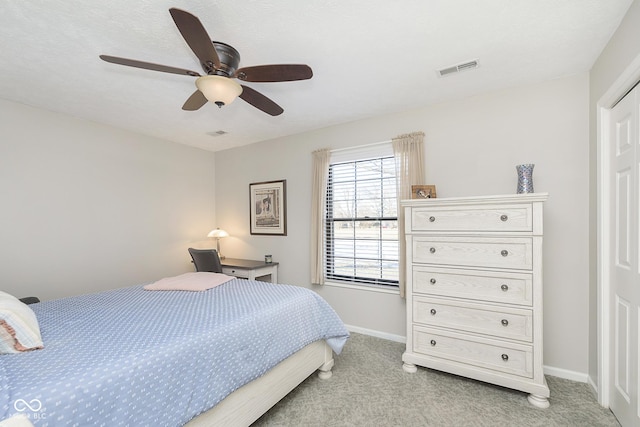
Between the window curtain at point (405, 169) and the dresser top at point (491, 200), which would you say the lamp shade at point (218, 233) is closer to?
the window curtain at point (405, 169)

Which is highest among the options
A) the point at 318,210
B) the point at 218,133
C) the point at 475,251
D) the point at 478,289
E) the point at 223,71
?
the point at 218,133

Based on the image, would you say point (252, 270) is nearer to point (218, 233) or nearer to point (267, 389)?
point (218, 233)

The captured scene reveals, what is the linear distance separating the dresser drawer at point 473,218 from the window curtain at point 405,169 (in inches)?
20.3

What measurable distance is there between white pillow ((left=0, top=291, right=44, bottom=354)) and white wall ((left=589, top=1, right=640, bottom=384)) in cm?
339

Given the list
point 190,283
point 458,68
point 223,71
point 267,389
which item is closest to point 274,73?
point 223,71

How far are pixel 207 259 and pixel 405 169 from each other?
2.51 meters

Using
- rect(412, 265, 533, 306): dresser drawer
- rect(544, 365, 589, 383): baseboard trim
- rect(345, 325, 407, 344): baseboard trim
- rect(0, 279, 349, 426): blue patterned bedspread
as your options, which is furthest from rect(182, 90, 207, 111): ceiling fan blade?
rect(544, 365, 589, 383): baseboard trim

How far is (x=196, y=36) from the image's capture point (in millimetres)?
1438

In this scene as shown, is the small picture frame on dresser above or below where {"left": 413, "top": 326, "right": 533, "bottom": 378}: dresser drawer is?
above

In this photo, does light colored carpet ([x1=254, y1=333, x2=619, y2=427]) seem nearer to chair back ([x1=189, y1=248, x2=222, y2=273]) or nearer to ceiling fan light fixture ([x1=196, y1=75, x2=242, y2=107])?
chair back ([x1=189, y1=248, x2=222, y2=273])

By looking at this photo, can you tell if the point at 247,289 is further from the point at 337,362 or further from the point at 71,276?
the point at 71,276

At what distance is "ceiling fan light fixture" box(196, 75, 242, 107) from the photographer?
181 cm

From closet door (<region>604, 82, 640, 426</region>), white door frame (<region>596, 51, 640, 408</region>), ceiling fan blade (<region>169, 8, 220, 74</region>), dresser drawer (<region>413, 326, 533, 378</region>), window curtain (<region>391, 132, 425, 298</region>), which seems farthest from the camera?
window curtain (<region>391, 132, 425, 298</region>)

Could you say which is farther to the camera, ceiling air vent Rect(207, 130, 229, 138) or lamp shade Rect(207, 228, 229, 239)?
lamp shade Rect(207, 228, 229, 239)
